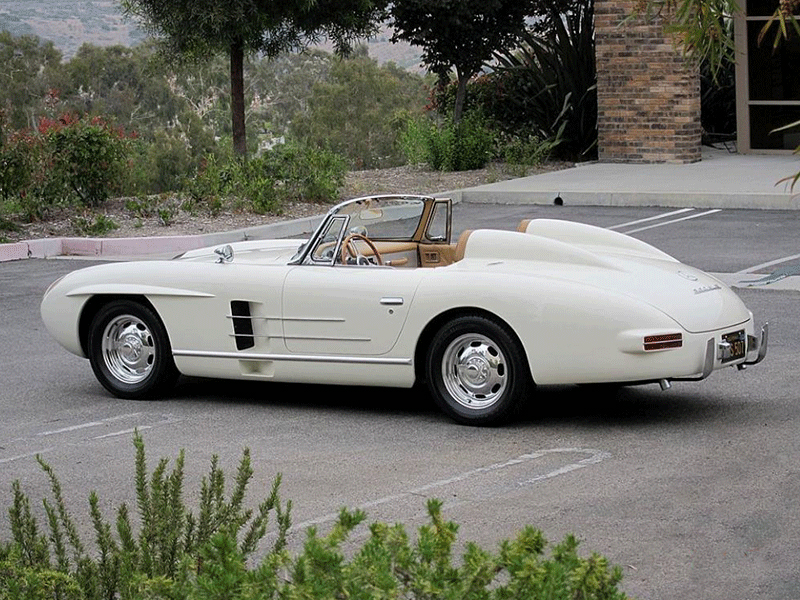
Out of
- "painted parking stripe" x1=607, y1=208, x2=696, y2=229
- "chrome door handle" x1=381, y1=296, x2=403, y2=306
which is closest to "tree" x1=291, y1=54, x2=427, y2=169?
"painted parking stripe" x1=607, y1=208, x2=696, y2=229

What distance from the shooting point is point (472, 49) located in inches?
896

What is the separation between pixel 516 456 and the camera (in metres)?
7.57

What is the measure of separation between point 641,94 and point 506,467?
16041mm

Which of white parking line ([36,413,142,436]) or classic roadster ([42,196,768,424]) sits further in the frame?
white parking line ([36,413,142,436])

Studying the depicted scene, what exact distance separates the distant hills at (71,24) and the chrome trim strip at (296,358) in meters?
84.7

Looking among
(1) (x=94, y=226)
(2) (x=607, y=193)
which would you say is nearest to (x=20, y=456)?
(1) (x=94, y=226)

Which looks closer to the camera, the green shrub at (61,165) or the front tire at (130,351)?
the front tire at (130,351)

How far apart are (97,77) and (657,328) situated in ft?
174

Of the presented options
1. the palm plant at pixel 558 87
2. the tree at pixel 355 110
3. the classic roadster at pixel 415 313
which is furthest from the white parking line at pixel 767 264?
the tree at pixel 355 110

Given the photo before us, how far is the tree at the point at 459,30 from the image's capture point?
859 inches

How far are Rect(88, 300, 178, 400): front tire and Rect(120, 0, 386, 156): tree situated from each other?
10.1 metres

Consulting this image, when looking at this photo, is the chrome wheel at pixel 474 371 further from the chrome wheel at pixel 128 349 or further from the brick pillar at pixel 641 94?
the brick pillar at pixel 641 94

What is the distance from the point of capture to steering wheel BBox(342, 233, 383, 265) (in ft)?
28.7

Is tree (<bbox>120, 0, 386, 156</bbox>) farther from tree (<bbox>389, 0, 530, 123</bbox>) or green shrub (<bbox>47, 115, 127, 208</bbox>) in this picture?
green shrub (<bbox>47, 115, 127, 208</bbox>)
